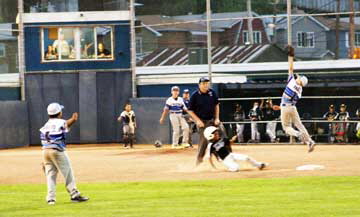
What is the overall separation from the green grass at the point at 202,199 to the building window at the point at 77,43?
14777mm

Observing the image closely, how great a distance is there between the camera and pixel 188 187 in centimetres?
1562

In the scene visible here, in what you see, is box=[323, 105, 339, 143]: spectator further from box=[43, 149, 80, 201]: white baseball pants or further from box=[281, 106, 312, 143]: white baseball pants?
box=[43, 149, 80, 201]: white baseball pants

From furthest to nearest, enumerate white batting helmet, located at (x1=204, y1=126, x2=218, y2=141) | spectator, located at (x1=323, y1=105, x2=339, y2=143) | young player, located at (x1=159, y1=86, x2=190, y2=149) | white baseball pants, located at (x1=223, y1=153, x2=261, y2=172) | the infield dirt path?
spectator, located at (x1=323, y1=105, x2=339, y2=143) < young player, located at (x1=159, y1=86, x2=190, y2=149) < white baseball pants, located at (x1=223, y1=153, x2=261, y2=172) < the infield dirt path < white batting helmet, located at (x1=204, y1=126, x2=218, y2=141)

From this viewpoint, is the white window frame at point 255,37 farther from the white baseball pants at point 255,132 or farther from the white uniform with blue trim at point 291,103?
the white uniform with blue trim at point 291,103

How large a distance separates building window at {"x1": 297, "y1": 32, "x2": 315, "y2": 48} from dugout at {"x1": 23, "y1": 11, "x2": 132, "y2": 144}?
20.2ft

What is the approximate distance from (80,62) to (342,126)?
9361 millimetres

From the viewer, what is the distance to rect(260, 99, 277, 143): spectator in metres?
28.6

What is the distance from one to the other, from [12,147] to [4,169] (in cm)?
969

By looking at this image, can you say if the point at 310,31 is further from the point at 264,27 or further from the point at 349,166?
the point at 349,166

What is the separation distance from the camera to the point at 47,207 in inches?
527

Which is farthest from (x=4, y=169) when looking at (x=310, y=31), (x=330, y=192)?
(x=310, y=31)

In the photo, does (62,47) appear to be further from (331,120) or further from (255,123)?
(331,120)

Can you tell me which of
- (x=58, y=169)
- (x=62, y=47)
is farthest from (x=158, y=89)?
(x=58, y=169)

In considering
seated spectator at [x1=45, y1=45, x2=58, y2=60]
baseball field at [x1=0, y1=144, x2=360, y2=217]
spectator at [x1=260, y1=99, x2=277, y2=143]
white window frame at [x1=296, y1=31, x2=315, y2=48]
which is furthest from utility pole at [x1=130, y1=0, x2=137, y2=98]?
baseball field at [x1=0, y1=144, x2=360, y2=217]
